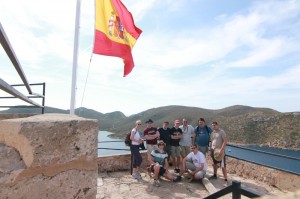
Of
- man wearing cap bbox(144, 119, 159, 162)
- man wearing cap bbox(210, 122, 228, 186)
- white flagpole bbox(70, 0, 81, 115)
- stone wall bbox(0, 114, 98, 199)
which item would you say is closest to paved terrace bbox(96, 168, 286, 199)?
man wearing cap bbox(210, 122, 228, 186)

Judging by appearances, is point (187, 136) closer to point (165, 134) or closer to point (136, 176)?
point (165, 134)

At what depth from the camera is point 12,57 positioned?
181 cm

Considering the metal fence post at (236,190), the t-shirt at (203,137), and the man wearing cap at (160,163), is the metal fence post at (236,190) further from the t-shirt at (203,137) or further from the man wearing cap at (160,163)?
the t-shirt at (203,137)

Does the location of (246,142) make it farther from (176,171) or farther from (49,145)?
(49,145)

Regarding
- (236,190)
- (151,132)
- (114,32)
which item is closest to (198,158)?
(151,132)

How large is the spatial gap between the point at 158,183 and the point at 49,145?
5701 millimetres

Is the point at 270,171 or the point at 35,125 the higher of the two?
the point at 35,125

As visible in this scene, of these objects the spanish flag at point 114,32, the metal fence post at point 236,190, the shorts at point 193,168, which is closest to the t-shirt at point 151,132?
the shorts at point 193,168

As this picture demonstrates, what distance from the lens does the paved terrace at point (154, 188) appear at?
21.3 feet

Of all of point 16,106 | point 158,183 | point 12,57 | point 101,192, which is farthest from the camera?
point 158,183

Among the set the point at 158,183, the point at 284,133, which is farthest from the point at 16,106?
the point at 284,133

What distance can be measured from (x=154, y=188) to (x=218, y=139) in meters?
2.25

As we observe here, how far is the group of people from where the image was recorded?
304 inches

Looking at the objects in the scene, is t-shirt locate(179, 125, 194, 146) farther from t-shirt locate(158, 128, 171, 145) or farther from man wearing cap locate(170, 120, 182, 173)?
t-shirt locate(158, 128, 171, 145)
